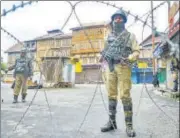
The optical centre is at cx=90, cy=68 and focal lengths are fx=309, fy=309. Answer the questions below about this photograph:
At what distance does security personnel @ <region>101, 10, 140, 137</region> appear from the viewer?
14.7 ft

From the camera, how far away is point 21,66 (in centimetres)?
975

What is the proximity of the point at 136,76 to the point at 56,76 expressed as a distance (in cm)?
2457

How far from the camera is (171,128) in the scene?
505cm

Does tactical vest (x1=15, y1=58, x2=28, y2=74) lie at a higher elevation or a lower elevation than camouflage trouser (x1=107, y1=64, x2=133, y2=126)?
higher

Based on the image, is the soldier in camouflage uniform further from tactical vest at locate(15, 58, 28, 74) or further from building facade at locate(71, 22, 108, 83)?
building facade at locate(71, 22, 108, 83)

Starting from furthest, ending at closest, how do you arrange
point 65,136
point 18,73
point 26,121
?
point 18,73 < point 26,121 < point 65,136

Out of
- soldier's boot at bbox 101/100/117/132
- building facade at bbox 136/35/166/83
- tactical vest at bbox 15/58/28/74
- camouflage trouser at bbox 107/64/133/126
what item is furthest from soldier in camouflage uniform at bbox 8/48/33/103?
camouflage trouser at bbox 107/64/133/126

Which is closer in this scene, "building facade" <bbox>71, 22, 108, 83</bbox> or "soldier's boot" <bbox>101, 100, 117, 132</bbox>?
"building facade" <bbox>71, 22, 108, 83</bbox>

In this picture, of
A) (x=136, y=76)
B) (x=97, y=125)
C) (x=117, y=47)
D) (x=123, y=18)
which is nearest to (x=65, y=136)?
(x=97, y=125)

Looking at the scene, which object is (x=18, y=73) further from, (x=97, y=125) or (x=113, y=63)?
(x=113, y=63)

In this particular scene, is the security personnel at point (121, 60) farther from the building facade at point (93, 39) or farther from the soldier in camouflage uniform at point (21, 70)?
the soldier in camouflage uniform at point (21, 70)

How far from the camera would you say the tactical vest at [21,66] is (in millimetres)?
9697

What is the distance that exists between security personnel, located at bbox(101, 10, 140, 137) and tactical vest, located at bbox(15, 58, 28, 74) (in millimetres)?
5470

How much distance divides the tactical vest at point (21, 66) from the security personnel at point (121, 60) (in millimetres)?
5470
